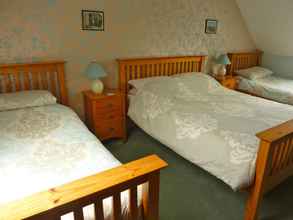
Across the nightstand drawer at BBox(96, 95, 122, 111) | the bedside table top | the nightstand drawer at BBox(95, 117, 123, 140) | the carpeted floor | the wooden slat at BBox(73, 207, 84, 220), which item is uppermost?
the bedside table top

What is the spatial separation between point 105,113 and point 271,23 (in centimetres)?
325

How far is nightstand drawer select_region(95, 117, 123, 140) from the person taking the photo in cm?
277

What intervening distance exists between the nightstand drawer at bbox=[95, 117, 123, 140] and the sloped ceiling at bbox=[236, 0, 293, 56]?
9.77ft

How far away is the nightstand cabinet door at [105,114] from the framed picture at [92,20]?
0.79 metres

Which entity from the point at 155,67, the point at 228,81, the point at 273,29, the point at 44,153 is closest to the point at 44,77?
the point at 44,153

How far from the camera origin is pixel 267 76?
14.3 feet

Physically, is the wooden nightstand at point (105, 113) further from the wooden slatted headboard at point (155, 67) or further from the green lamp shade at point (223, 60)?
the green lamp shade at point (223, 60)

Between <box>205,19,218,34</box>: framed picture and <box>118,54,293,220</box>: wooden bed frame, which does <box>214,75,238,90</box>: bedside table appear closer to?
<box>205,19,218,34</box>: framed picture

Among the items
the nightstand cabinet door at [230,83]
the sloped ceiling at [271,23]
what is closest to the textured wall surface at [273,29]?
the sloped ceiling at [271,23]

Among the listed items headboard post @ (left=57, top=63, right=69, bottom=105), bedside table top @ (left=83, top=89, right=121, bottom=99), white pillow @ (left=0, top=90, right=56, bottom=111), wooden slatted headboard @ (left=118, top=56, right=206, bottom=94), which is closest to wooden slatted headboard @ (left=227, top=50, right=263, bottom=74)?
wooden slatted headboard @ (left=118, top=56, right=206, bottom=94)

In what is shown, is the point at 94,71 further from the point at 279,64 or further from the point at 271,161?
the point at 279,64

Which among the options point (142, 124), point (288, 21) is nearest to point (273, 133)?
point (142, 124)

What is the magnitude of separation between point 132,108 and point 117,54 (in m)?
0.74

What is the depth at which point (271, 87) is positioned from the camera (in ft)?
12.1
